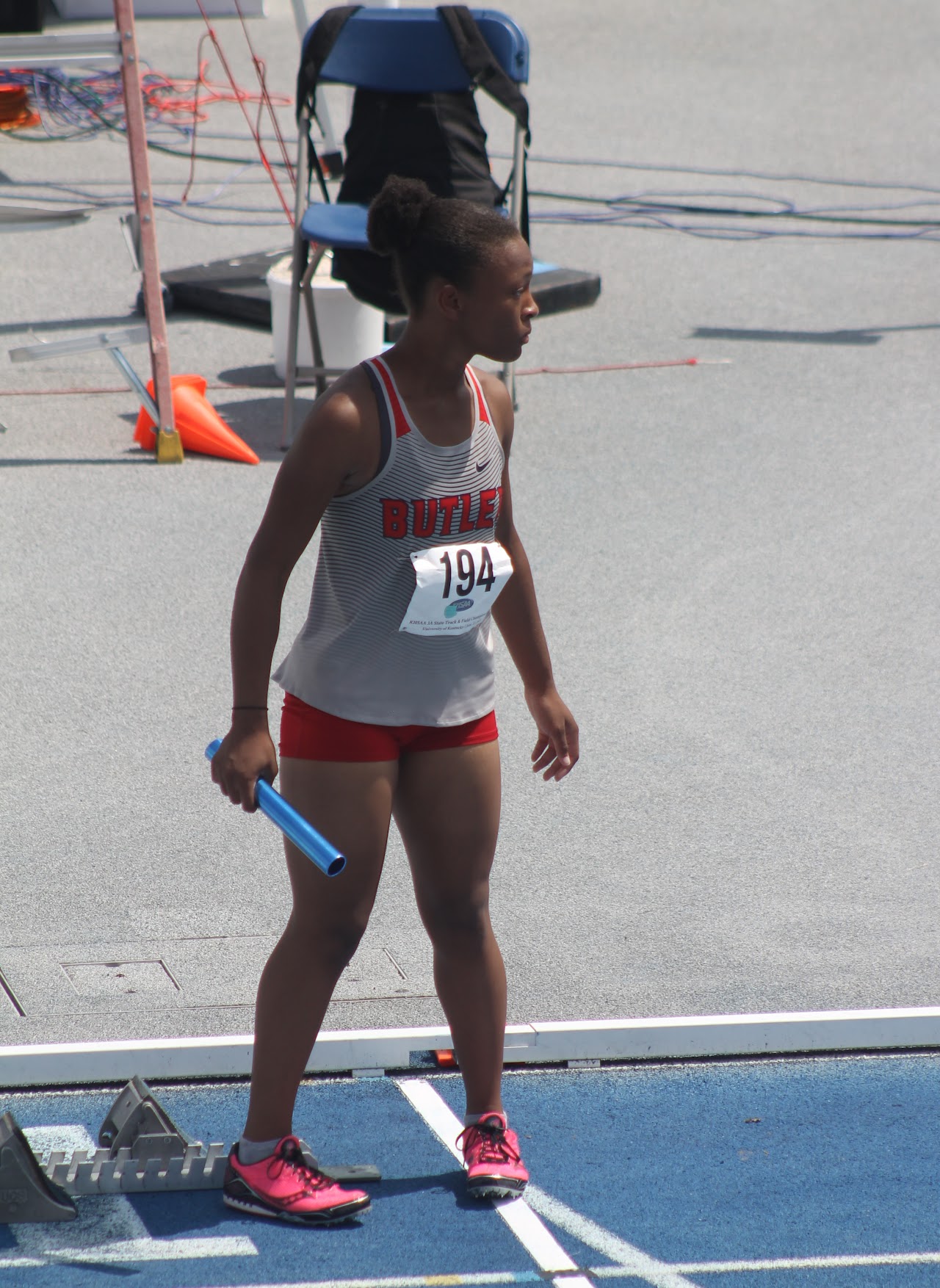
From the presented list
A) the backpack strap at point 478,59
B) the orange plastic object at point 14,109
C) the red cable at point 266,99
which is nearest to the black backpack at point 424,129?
the backpack strap at point 478,59

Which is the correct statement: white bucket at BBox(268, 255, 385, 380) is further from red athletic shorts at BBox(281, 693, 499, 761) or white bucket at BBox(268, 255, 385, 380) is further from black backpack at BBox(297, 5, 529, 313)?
red athletic shorts at BBox(281, 693, 499, 761)

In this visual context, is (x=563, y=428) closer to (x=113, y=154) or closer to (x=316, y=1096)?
(x=316, y=1096)

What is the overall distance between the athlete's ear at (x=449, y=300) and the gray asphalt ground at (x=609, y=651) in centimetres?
171

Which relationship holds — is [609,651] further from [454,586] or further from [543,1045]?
[454,586]

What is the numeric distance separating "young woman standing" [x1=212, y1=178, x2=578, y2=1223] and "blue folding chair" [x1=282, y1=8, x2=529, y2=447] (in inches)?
170

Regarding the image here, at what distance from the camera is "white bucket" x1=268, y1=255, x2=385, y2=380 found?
795 centimetres

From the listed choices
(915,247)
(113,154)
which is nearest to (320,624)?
(915,247)

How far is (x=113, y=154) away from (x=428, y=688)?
475 inches

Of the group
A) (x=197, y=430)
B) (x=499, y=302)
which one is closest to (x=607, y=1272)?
(x=499, y=302)

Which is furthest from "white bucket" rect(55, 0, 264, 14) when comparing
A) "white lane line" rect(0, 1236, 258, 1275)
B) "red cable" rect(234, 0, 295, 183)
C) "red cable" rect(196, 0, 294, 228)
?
"white lane line" rect(0, 1236, 258, 1275)

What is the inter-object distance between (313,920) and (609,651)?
2.98 meters

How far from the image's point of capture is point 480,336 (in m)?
2.86

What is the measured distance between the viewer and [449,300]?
9.35 feet

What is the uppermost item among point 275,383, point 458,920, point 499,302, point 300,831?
point 499,302
